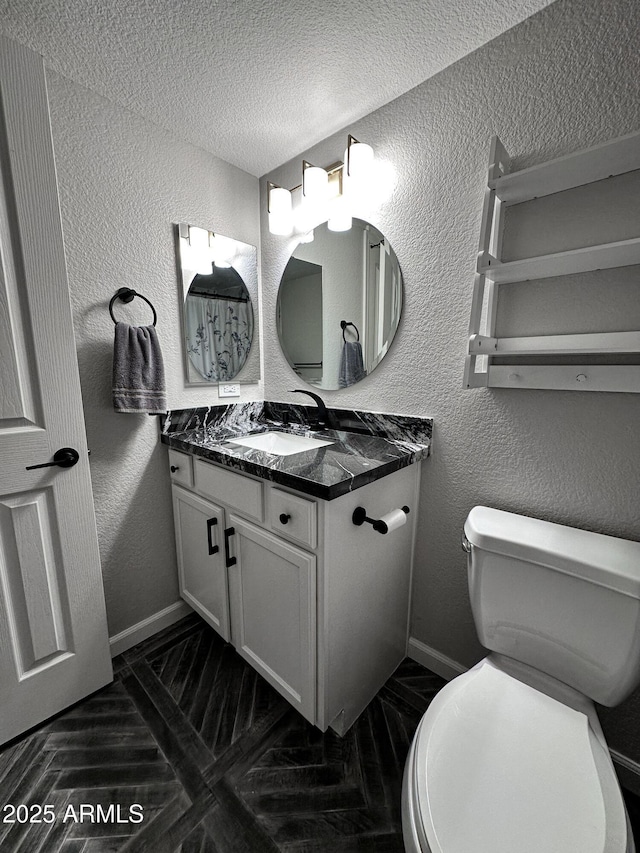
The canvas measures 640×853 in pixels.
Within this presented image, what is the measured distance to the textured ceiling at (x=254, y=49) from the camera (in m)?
0.99

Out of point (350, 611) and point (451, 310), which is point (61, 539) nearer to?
point (350, 611)

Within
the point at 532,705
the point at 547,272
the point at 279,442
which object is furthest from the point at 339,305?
the point at 532,705

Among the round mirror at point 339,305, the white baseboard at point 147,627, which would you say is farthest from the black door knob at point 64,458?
the round mirror at point 339,305

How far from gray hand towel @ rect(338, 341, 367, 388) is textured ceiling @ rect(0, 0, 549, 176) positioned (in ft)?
2.90

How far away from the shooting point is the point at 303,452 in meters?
1.28

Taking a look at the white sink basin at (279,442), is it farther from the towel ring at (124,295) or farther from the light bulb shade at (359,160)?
the light bulb shade at (359,160)

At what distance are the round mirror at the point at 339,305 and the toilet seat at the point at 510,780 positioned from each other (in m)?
1.14

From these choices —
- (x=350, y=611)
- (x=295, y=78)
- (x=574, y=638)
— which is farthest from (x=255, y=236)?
(x=574, y=638)

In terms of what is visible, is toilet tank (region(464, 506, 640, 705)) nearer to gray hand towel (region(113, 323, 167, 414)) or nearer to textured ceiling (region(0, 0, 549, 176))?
gray hand towel (region(113, 323, 167, 414))

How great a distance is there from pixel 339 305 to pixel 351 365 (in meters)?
0.27

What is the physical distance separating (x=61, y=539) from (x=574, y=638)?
5.15 ft

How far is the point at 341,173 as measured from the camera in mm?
1479

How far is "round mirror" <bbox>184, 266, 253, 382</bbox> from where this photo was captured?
5.41ft

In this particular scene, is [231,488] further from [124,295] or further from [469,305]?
[469,305]
